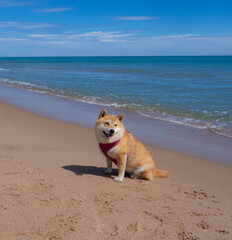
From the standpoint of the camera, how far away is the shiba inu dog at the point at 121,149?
5.38 meters

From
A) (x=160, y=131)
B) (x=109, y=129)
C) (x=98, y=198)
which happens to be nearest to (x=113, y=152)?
(x=109, y=129)

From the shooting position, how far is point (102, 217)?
396 cm

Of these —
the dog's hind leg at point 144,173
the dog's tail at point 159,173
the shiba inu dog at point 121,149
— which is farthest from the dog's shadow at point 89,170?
the dog's tail at point 159,173

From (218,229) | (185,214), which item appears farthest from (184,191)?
(218,229)

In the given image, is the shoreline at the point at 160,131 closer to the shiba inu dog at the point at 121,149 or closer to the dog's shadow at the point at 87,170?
the shiba inu dog at the point at 121,149

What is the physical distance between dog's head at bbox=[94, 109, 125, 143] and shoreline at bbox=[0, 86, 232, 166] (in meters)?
2.66

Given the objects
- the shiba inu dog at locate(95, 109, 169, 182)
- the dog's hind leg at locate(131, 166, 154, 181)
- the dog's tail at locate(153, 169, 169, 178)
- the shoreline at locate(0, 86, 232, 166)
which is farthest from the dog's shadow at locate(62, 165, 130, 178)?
the shoreline at locate(0, 86, 232, 166)

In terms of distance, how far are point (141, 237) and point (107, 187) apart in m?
1.64

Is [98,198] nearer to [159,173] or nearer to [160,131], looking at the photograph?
[159,173]

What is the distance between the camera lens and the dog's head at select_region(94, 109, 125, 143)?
529 cm

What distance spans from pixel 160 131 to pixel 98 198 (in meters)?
5.38

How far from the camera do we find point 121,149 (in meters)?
5.56

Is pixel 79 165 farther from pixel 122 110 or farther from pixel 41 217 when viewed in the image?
pixel 122 110

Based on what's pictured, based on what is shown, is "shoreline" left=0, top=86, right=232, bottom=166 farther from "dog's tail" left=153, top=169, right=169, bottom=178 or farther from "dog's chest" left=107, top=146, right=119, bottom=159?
"dog's chest" left=107, top=146, right=119, bottom=159
